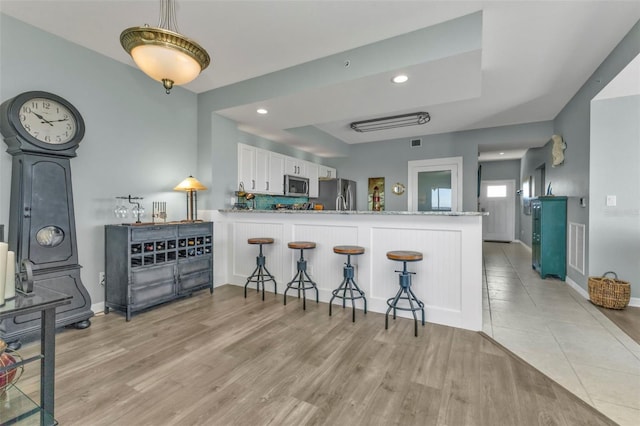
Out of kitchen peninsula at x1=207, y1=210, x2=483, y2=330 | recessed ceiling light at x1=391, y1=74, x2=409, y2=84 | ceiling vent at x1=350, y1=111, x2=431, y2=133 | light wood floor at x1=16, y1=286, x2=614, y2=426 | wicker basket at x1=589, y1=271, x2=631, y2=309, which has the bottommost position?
light wood floor at x1=16, y1=286, x2=614, y2=426

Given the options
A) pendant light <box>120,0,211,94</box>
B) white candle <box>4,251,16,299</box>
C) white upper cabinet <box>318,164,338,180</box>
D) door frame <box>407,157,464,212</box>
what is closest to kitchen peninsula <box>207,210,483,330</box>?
pendant light <box>120,0,211,94</box>

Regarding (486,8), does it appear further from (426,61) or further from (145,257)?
(145,257)

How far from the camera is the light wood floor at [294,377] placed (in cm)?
163

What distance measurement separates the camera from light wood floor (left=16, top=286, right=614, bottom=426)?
5.36 ft

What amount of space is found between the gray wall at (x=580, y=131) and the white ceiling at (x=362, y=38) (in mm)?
115

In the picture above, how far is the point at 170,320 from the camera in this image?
2.96 m

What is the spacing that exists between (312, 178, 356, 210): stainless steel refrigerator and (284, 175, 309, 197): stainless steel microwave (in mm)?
435

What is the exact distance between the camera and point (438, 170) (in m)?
6.17

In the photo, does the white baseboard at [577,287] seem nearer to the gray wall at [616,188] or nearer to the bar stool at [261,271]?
the gray wall at [616,188]

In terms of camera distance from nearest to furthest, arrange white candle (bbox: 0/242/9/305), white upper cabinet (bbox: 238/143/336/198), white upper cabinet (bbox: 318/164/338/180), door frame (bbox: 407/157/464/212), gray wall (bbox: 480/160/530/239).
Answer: white candle (bbox: 0/242/9/305), white upper cabinet (bbox: 238/143/336/198), door frame (bbox: 407/157/464/212), white upper cabinet (bbox: 318/164/338/180), gray wall (bbox: 480/160/530/239)

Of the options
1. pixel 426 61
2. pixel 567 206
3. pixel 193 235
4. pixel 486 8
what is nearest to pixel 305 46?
pixel 426 61

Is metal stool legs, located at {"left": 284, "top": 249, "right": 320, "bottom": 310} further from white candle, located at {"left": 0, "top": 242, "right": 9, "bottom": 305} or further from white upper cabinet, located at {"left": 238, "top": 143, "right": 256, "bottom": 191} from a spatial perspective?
white candle, located at {"left": 0, "top": 242, "right": 9, "bottom": 305}

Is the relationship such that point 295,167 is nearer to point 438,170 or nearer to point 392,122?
point 392,122

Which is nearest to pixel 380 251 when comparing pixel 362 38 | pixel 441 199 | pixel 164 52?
pixel 362 38
